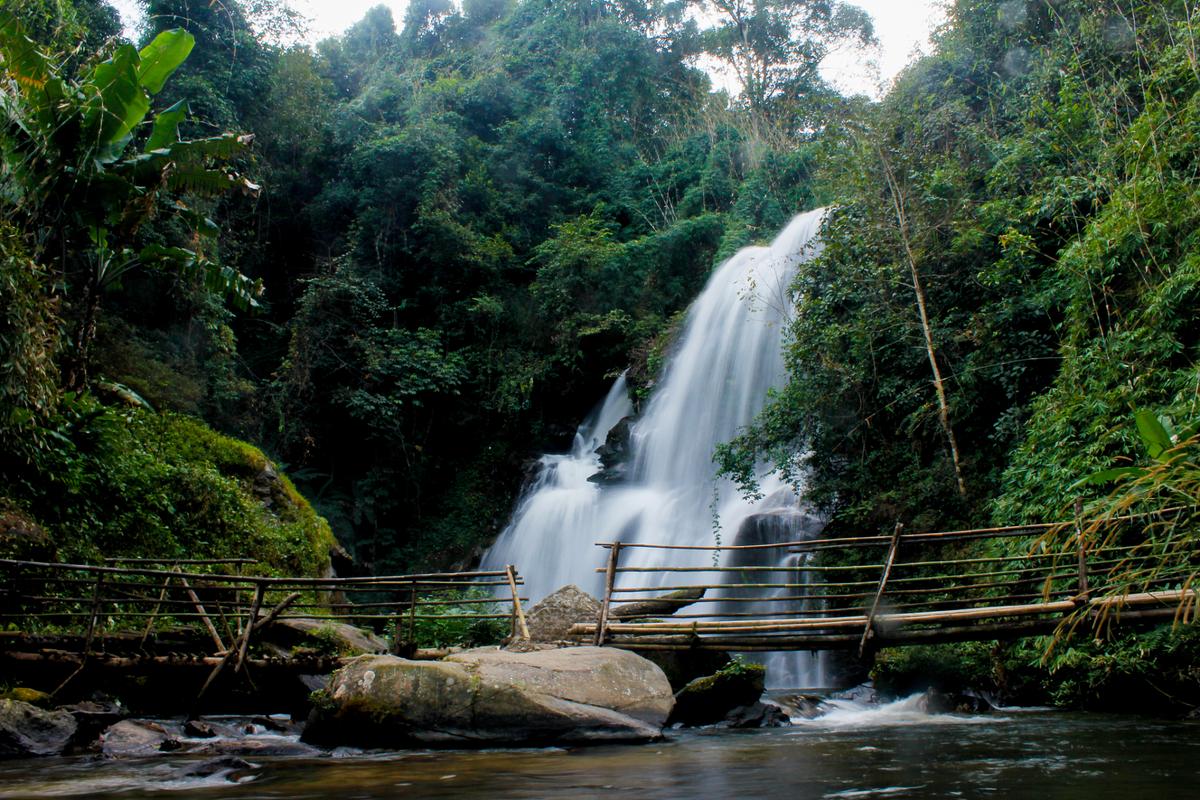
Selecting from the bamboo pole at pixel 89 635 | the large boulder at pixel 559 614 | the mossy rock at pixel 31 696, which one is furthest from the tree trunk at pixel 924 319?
the mossy rock at pixel 31 696

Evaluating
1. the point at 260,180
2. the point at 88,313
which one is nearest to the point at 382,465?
the point at 260,180

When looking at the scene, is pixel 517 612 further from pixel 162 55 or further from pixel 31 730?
pixel 162 55

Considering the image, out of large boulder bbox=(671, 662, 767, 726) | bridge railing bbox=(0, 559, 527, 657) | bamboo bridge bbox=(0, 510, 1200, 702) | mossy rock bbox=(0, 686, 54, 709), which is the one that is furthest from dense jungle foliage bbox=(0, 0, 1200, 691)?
large boulder bbox=(671, 662, 767, 726)

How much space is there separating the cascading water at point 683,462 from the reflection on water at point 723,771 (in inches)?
283

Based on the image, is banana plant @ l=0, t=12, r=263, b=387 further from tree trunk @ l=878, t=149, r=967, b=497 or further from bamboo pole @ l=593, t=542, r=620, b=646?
tree trunk @ l=878, t=149, r=967, b=497

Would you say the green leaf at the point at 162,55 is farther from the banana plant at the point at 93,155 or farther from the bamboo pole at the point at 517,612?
→ the bamboo pole at the point at 517,612

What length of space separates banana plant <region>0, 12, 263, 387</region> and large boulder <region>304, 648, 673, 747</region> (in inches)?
215

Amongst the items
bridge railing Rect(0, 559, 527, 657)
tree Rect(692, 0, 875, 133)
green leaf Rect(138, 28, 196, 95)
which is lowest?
bridge railing Rect(0, 559, 527, 657)

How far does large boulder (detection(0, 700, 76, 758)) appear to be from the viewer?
5234 millimetres

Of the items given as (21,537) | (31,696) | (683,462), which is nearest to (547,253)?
(683,462)

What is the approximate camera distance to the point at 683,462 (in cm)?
1527

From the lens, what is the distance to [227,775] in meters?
4.62

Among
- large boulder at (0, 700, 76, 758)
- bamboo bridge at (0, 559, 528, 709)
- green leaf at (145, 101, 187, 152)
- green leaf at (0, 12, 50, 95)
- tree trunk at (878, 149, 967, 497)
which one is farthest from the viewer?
tree trunk at (878, 149, 967, 497)

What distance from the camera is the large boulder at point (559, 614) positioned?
25.9 feet
